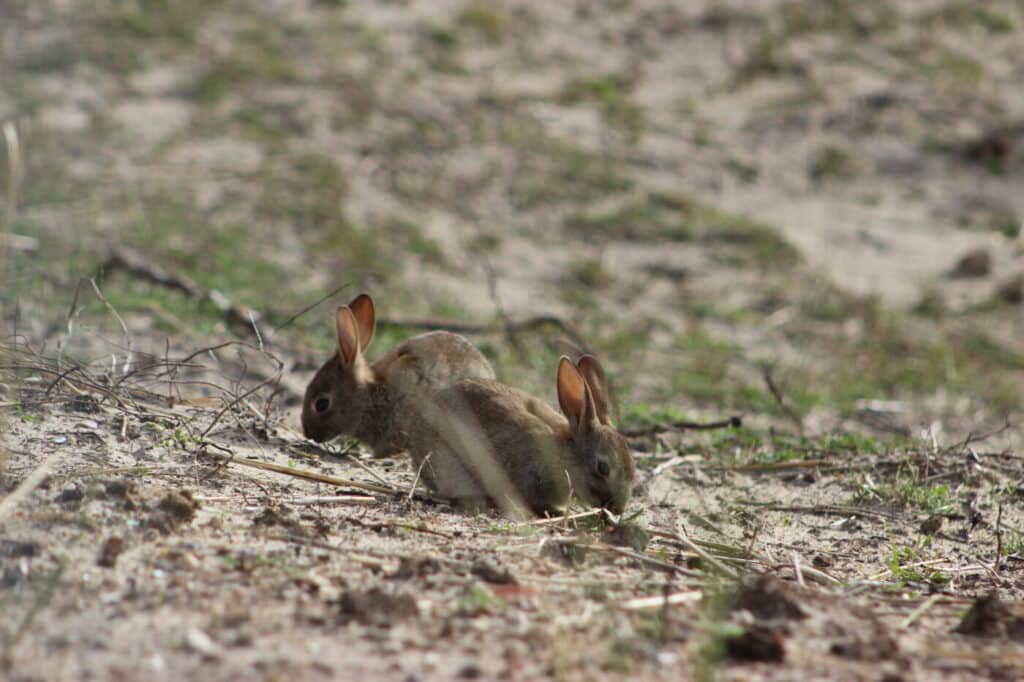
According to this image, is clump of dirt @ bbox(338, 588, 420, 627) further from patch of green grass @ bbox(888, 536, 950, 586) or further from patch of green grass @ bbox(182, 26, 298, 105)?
patch of green grass @ bbox(182, 26, 298, 105)

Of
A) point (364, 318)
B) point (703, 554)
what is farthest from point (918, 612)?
point (364, 318)

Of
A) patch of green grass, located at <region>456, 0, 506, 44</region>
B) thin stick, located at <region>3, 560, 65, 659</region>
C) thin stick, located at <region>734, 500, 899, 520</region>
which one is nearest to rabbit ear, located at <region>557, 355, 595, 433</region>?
thin stick, located at <region>734, 500, 899, 520</region>

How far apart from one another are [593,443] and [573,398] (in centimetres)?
24

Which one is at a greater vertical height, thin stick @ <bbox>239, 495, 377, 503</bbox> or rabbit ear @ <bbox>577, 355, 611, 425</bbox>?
rabbit ear @ <bbox>577, 355, 611, 425</bbox>

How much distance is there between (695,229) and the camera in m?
11.5

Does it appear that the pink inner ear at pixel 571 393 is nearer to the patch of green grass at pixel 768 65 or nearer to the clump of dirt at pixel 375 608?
the clump of dirt at pixel 375 608

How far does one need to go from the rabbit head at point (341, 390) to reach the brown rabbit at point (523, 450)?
840 millimetres

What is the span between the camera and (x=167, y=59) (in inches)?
512

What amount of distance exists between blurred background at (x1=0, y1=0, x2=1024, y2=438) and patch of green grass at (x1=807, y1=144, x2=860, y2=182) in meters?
0.03

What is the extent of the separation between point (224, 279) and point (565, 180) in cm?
391

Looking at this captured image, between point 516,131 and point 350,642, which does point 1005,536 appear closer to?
point 350,642

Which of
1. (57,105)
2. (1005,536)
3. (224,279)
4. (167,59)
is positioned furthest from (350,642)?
(167,59)

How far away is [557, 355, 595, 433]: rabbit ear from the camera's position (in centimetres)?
544

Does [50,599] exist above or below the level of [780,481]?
above
